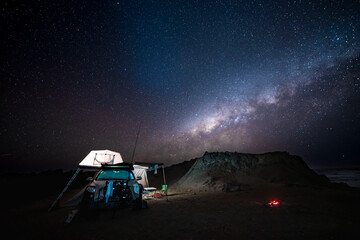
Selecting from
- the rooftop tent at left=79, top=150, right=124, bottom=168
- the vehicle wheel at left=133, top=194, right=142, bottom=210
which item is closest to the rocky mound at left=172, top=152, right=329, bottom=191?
the rooftop tent at left=79, top=150, right=124, bottom=168

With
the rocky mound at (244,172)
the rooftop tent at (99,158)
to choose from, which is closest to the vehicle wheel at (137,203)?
the rooftop tent at (99,158)

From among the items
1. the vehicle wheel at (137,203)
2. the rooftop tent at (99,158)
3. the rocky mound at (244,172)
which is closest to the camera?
the vehicle wheel at (137,203)

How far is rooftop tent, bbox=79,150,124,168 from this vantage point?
57.6ft

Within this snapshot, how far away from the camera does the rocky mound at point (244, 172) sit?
75.4 feet

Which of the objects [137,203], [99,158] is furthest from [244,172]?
[137,203]

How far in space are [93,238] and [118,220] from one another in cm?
209

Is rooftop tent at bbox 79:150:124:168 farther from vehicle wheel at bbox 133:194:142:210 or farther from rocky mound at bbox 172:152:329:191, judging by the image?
rocky mound at bbox 172:152:329:191

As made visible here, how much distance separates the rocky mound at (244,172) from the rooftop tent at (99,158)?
36.2ft

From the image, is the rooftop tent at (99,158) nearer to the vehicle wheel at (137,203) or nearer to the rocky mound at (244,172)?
the vehicle wheel at (137,203)

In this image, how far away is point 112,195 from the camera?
304 inches

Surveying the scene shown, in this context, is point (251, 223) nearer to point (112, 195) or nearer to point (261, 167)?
point (112, 195)

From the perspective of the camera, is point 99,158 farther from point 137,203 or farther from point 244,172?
point 244,172

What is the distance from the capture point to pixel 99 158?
18.1m

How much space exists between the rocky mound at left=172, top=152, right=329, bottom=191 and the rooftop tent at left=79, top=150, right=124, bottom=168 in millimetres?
11043
